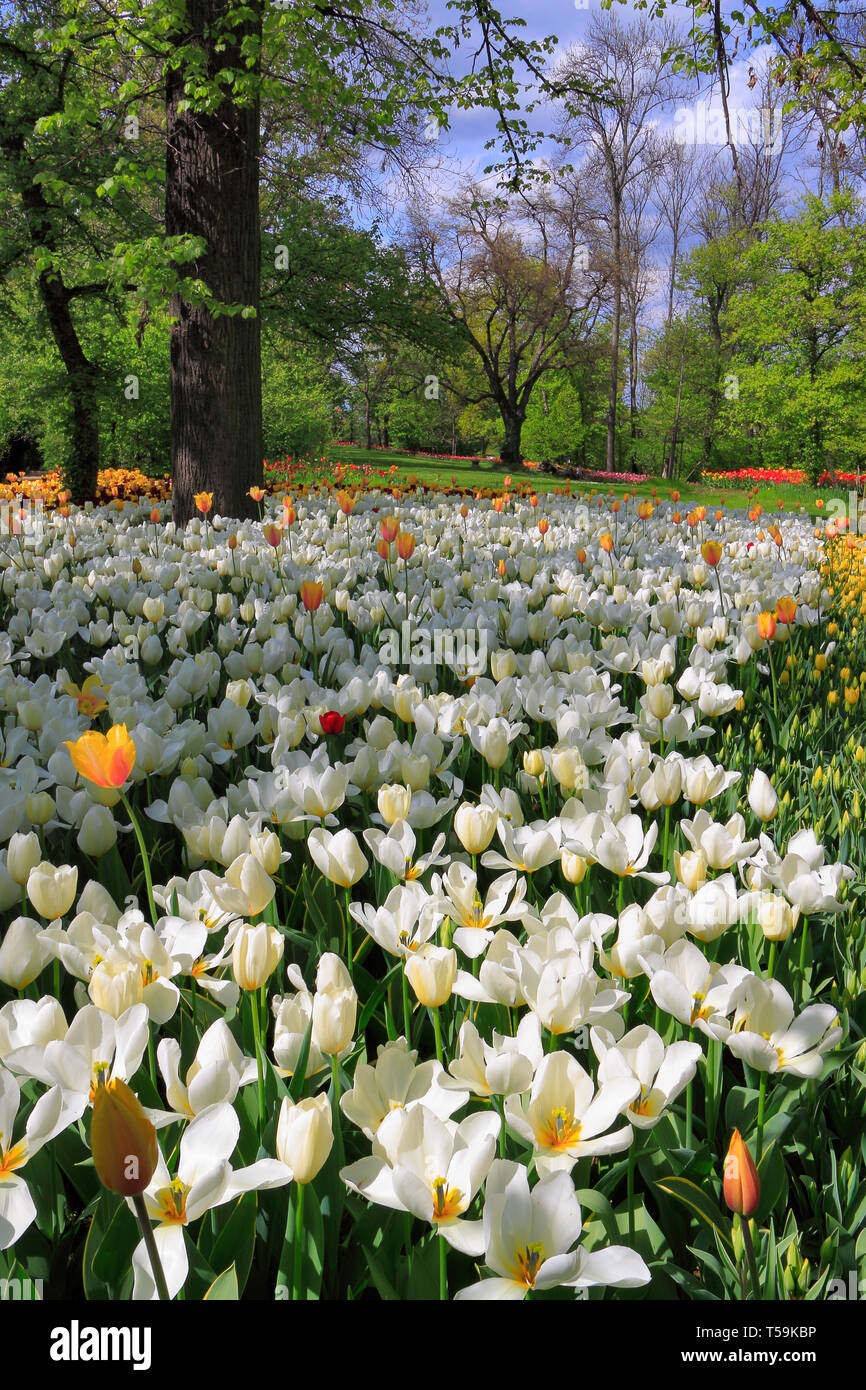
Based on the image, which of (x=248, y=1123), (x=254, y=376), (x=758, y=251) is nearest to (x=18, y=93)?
(x=254, y=376)

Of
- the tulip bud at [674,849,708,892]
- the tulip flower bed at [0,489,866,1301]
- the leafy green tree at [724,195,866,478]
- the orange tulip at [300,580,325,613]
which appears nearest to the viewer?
the tulip flower bed at [0,489,866,1301]

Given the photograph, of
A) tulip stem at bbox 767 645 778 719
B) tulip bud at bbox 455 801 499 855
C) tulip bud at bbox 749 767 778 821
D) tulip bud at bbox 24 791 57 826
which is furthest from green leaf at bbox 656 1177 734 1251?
tulip stem at bbox 767 645 778 719

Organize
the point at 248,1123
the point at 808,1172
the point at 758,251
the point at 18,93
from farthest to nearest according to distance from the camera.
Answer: the point at 758,251 → the point at 18,93 → the point at 808,1172 → the point at 248,1123

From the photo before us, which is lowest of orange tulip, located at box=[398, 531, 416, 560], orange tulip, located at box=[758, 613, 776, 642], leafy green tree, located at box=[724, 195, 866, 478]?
orange tulip, located at box=[758, 613, 776, 642]

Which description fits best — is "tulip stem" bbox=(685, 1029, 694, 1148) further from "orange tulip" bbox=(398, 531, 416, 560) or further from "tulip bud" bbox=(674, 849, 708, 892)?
"orange tulip" bbox=(398, 531, 416, 560)

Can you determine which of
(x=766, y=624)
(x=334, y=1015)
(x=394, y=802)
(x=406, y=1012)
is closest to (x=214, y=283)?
(x=766, y=624)

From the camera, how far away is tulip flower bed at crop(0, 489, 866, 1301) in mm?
936

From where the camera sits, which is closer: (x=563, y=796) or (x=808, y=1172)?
(x=808, y=1172)

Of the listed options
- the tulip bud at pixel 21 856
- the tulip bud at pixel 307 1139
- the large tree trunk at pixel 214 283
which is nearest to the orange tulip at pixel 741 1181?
the tulip bud at pixel 307 1139

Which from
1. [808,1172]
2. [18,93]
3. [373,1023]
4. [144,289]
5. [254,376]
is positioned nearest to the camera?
[808,1172]

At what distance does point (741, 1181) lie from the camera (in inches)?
33.2
